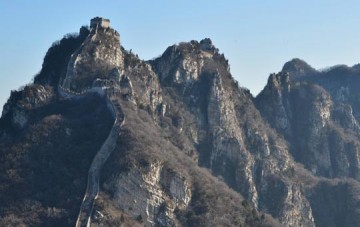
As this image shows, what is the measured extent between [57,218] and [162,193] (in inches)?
944

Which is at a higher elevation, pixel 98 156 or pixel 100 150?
pixel 100 150

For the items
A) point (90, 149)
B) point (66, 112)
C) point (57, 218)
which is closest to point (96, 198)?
point (57, 218)

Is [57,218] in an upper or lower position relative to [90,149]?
lower

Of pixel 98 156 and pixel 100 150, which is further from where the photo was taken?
pixel 100 150

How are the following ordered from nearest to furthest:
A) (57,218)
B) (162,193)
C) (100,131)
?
1. (57,218)
2. (162,193)
3. (100,131)

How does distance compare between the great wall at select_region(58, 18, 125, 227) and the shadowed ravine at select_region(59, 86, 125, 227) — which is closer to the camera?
the shadowed ravine at select_region(59, 86, 125, 227)

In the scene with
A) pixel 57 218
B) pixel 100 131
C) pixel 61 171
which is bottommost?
pixel 57 218

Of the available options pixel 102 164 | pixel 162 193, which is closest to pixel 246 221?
pixel 162 193

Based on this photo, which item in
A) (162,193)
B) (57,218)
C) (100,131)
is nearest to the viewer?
(57,218)

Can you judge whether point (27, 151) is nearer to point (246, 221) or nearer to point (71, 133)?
point (71, 133)

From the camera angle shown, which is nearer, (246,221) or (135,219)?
(135,219)

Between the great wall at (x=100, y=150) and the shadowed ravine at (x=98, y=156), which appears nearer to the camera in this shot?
the shadowed ravine at (x=98, y=156)

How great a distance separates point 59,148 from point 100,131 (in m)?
10.1

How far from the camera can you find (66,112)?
193500 mm
